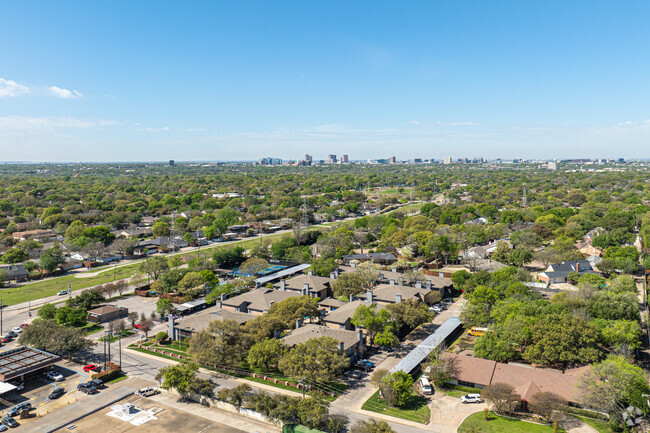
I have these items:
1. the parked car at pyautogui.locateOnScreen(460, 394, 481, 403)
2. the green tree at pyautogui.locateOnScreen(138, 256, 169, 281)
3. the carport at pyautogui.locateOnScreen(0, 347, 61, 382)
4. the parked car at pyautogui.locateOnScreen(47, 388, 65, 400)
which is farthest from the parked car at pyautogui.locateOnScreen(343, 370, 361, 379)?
the green tree at pyautogui.locateOnScreen(138, 256, 169, 281)

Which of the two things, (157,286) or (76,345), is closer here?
(76,345)

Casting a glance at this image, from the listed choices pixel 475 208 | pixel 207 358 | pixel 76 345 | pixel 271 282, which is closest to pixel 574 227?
pixel 475 208

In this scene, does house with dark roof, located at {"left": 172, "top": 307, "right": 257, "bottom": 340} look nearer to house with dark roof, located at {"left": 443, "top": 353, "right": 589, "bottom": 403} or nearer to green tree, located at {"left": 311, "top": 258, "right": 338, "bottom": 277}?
green tree, located at {"left": 311, "top": 258, "right": 338, "bottom": 277}

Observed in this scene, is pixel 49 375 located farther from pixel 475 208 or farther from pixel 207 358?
pixel 475 208

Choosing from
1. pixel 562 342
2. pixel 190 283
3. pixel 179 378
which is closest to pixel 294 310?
pixel 179 378

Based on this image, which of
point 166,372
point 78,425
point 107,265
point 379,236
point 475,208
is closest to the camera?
point 78,425

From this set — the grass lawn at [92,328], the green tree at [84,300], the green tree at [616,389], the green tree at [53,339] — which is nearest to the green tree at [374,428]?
the green tree at [616,389]
